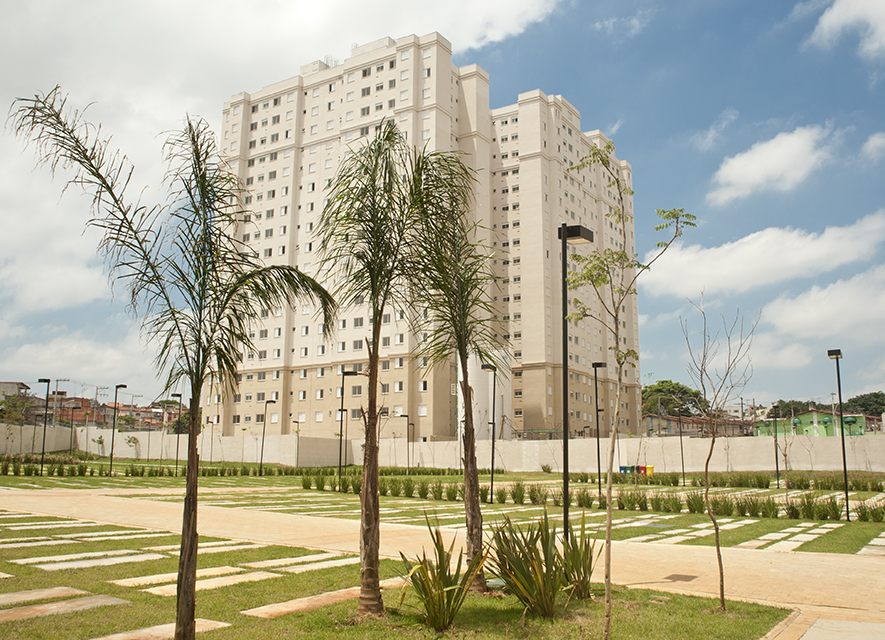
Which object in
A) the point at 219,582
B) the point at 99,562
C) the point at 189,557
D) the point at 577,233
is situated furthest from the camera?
the point at 577,233

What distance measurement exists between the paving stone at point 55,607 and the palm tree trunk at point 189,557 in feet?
7.50

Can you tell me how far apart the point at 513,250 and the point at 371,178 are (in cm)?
7763

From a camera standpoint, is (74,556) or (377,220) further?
(74,556)

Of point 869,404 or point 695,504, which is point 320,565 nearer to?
point 695,504

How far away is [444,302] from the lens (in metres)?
9.24

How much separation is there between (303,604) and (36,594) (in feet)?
10.2

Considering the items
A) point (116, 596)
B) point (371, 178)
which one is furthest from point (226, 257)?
point (116, 596)

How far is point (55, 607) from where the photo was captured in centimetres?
680

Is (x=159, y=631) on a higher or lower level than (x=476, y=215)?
lower

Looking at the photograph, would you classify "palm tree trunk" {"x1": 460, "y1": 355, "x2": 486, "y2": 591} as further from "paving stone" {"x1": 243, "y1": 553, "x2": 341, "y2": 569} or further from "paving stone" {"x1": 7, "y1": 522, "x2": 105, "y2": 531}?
"paving stone" {"x1": 7, "y1": 522, "x2": 105, "y2": 531}

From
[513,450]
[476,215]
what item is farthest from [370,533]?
[476,215]

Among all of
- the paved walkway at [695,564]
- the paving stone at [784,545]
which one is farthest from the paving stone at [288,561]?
the paving stone at [784,545]

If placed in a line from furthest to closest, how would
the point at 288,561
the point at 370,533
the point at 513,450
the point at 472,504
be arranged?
1. the point at 513,450
2. the point at 288,561
3. the point at 472,504
4. the point at 370,533

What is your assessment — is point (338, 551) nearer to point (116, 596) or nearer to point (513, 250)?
point (116, 596)
